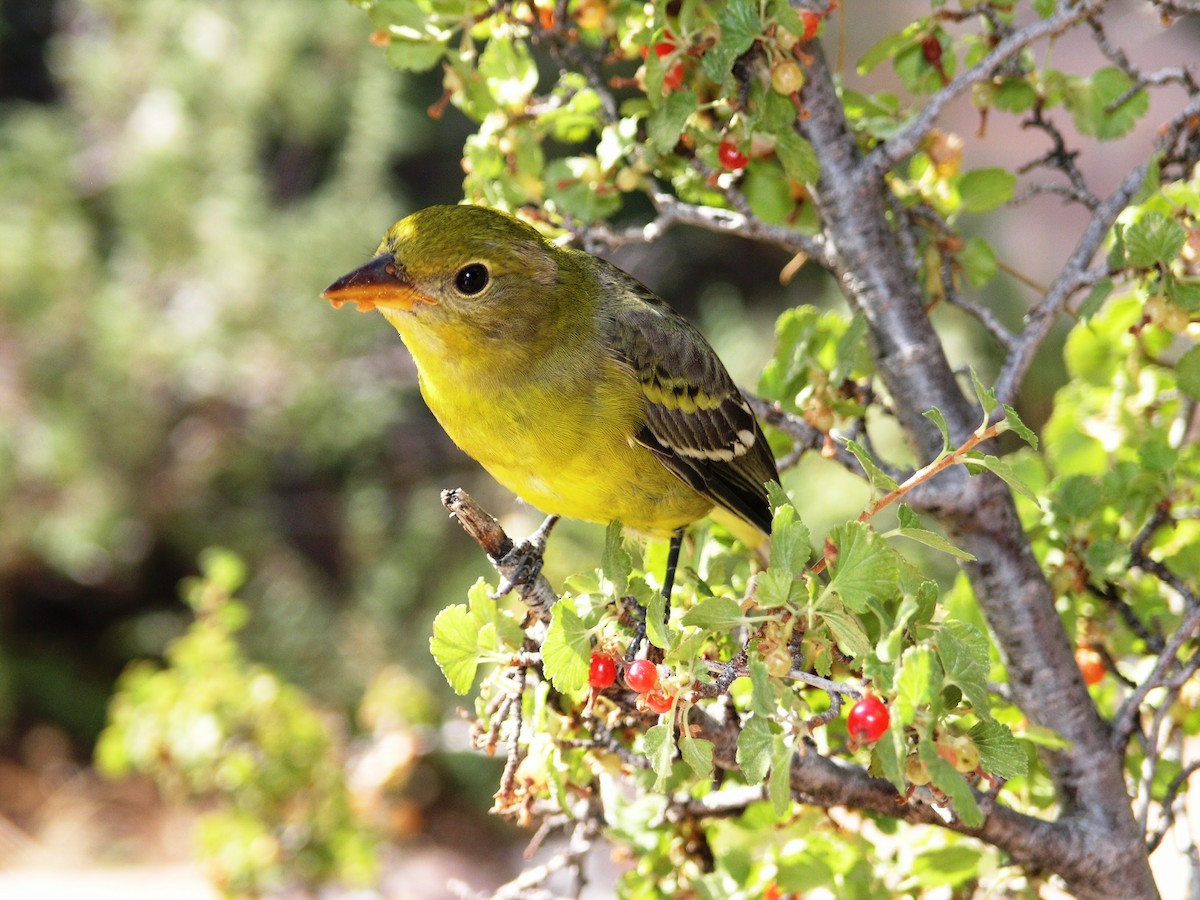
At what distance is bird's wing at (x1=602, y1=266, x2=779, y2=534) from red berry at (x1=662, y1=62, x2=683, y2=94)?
467 mm

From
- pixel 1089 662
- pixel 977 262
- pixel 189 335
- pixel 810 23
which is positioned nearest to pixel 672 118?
pixel 810 23

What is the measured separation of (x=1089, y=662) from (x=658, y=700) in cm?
89

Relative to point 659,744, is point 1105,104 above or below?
above

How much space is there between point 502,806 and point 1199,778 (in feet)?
9.44

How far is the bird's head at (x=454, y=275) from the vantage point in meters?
1.78

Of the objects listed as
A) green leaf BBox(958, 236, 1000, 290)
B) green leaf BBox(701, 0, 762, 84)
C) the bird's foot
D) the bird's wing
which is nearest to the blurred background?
the bird's wing

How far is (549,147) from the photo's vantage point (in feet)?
19.4

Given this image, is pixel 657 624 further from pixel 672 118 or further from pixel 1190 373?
pixel 1190 373

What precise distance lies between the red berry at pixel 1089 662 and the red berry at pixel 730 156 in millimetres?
863

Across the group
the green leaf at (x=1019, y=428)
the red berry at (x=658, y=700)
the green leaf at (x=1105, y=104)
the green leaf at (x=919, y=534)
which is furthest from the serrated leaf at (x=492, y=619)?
the green leaf at (x=1105, y=104)

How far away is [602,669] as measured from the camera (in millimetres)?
1265

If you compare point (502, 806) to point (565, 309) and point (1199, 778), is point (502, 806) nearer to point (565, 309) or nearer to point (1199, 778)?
point (565, 309)

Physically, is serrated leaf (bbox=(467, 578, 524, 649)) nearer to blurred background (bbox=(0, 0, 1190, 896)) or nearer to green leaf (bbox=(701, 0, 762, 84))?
green leaf (bbox=(701, 0, 762, 84))

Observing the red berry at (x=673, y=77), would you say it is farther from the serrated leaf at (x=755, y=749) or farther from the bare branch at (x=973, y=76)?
the serrated leaf at (x=755, y=749)
